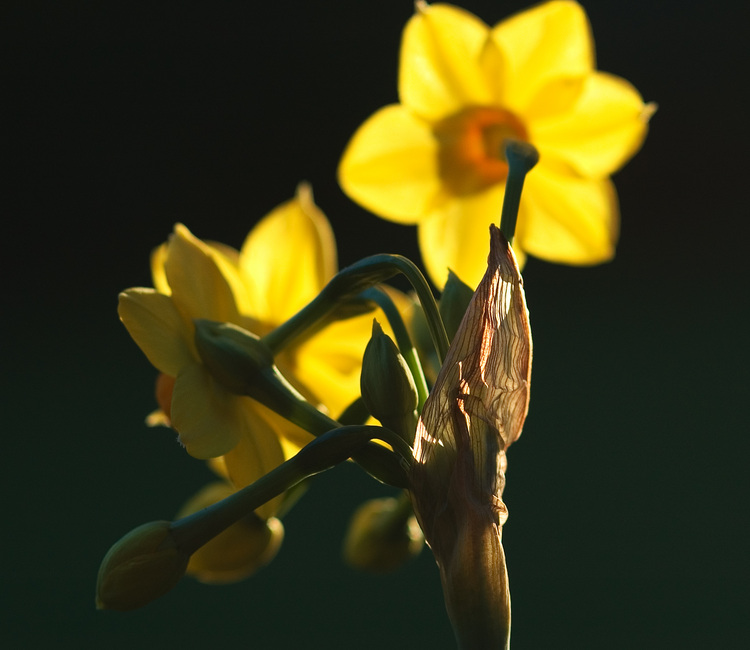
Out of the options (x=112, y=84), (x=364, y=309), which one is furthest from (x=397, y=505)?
(x=112, y=84)

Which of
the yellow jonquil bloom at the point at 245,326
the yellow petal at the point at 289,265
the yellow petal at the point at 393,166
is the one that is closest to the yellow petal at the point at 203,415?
the yellow jonquil bloom at the point at 245,326

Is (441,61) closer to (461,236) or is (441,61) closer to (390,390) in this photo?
(461,236)

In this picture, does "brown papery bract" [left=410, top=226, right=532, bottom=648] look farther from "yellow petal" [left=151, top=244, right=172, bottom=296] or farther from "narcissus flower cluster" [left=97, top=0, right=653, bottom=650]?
"yellow petal" [left=151, top=244, right=172, bottom=296]

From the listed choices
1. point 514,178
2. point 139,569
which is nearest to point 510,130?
point 514,178

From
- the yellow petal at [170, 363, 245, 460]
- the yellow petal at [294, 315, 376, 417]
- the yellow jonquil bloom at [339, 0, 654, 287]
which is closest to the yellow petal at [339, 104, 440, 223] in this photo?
the yellow jonquil bloom at [339, 0, 654, 287]

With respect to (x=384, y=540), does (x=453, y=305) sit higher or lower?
higher
